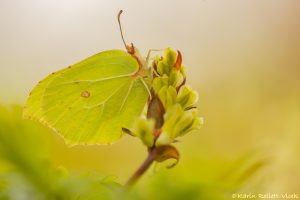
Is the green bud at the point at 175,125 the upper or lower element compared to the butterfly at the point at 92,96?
lower

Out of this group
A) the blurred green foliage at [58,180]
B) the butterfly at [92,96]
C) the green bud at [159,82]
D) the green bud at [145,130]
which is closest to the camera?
the blurred green foliage at [58,180]

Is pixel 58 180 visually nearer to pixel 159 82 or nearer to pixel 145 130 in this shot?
pixel 145 130

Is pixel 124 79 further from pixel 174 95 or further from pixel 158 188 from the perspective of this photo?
pixel 158 188

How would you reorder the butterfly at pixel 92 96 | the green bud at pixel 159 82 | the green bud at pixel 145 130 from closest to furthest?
the green bud at pixel 145 130
the green bud at pixel 159 82
the butterfly at pixel 92 96

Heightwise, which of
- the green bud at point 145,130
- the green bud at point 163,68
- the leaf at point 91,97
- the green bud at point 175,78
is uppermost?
the leaf at point 91,97

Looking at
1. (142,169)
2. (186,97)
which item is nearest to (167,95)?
(186,97)

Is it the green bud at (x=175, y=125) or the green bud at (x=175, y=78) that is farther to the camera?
the green bud at (x=175, y=78)

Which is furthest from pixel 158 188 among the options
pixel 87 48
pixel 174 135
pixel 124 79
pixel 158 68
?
pixel 87 48

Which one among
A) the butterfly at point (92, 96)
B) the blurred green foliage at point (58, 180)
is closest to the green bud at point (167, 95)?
the blurred green foliage at point (58, 180)

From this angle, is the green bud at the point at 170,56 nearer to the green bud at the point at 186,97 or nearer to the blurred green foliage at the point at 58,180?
the green bud at the point at 186,97
